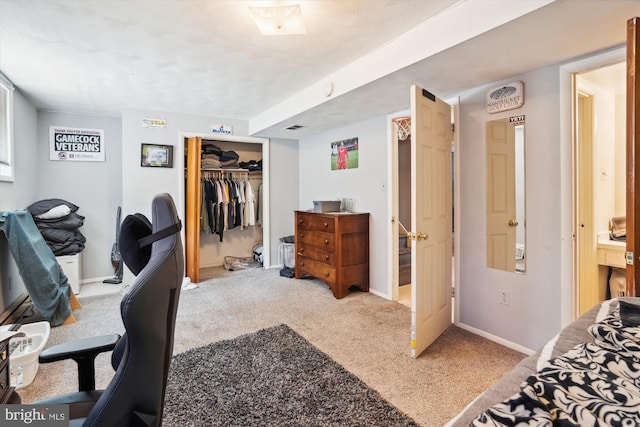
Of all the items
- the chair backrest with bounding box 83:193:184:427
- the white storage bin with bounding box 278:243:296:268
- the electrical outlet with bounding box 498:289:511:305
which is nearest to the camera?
the chair backrest with bounding box 83:193:184:427

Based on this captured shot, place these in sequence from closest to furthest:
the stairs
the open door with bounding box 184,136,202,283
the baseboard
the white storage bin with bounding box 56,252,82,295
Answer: the baseboard < the white storage bin with bounding box 56,252,82,295 < the stairs < the open door with bounding box 184,136,202,283

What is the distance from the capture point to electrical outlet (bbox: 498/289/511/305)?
97.4 inches

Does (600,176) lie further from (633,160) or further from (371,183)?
(371,183)

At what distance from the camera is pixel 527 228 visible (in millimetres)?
2365

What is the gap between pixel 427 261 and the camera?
2379mm

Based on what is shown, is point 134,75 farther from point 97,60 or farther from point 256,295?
point 256,295

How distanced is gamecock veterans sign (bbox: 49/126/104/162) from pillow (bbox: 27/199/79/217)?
25.2 inches

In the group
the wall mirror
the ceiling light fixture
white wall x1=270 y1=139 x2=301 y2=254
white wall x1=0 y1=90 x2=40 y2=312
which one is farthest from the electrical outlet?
white wall x1=0 y1=90 x2=40 y2=312

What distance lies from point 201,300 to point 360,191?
2.30m

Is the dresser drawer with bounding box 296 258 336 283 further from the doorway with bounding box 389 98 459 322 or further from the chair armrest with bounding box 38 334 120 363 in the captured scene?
the chair armrest with bounding box 38 334 120 363

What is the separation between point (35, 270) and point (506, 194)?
162 inches

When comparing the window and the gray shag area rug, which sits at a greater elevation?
the window

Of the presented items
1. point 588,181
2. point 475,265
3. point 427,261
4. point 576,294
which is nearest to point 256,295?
point 427,261

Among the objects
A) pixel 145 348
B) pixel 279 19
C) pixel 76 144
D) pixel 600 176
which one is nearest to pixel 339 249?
pixel 279 19
